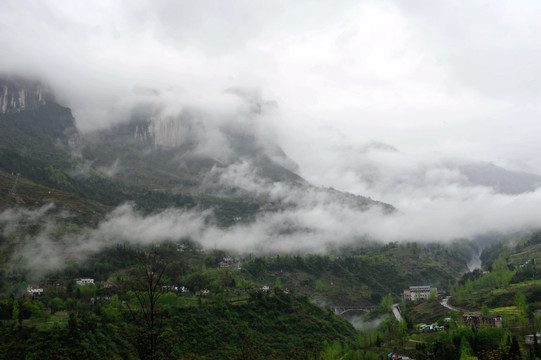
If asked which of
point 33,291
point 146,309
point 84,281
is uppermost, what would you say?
point 84,281

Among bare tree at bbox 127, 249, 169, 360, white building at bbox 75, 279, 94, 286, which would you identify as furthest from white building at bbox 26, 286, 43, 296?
bare tree at bbox 127, 249, 169, 360

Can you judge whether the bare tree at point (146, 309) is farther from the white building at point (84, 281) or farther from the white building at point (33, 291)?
the white building at point (84, 281)

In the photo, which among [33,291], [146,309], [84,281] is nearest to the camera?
[146,309]

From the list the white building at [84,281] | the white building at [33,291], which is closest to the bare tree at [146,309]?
the white building at [33,291]

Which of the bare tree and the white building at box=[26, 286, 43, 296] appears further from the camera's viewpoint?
the white building at box=[26, 286, 43, 296]

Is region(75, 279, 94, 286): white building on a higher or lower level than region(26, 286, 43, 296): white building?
higher

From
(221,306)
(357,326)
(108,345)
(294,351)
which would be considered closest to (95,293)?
(221,306)

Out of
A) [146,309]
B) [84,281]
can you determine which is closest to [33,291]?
[84,281]

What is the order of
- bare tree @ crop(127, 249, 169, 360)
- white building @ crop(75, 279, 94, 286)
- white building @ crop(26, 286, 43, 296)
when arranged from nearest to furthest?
bare tree @ crop(127, 249, 169, 360) < white building @ crop(26, 286, 43, 296) < white building @ crop(75, 279, 94, 286)

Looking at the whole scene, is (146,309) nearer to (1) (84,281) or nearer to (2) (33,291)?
(2) (33,291)

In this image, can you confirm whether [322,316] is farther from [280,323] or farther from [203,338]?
[203,338]

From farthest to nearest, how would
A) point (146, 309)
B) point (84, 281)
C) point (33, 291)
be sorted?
point (84, 281) < point (33, 291) < point (146, 309)

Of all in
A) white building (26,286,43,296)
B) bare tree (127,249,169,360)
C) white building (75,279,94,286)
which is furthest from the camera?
white building (75,279,94,286)

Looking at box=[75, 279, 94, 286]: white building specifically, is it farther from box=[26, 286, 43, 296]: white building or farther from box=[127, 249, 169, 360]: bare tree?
box=[127, 249, 169, 360]: bare tree
